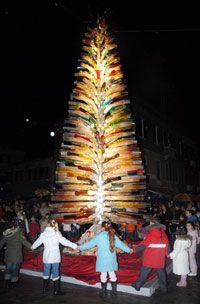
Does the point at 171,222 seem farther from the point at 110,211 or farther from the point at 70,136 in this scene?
the point at 70,136

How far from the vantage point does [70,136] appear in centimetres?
1131

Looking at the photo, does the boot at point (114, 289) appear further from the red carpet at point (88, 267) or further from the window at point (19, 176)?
the window at point (19, 176)

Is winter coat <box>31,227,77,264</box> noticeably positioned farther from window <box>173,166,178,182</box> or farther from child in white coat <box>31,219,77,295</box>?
window <box>173,166,178,182</box>

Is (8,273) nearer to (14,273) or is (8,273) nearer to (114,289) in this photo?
(14,273)

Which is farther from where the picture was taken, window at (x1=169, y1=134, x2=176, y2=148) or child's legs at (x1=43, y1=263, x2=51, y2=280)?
window at (x1=169, y1=134, x2=176, y2=148)

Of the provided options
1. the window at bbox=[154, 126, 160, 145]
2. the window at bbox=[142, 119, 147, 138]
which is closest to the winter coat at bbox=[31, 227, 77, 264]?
the window at bbox=[142, 119, 147, 138]

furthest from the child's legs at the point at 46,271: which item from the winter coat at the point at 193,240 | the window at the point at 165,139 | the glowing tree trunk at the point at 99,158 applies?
the window at the point at 165,139

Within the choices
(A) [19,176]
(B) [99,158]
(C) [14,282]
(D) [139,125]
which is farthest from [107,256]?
(A) [19,176]

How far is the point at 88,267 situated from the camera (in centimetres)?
960

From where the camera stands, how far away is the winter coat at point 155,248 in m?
7.74

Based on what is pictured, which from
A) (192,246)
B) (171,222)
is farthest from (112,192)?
(171,222)

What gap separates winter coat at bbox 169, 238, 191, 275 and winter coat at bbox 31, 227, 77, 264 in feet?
9.38

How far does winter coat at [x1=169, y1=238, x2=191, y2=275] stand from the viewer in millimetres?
8516

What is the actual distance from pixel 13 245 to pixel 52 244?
131 cm
